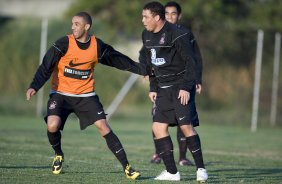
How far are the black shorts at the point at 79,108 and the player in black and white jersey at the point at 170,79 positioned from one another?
69 centimetres

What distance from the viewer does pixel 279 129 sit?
2180cm

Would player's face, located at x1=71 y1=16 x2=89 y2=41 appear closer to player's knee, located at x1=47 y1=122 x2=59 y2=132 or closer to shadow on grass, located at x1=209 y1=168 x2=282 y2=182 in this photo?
player's knee, located at x1=47 y1=122 x2=59 y2=132

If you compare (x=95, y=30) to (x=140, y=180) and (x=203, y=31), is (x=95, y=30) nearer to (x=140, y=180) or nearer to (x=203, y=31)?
(x=203, y=31)

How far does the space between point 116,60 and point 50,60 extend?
2.80 feet

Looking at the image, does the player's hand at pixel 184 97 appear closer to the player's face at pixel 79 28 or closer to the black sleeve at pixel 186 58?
the black sleeve at pixel 186 58

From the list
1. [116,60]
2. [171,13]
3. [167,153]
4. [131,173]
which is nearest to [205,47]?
[171,13]

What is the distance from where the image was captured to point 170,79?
863 cm

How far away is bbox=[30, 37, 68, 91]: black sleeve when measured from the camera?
8.62 metres

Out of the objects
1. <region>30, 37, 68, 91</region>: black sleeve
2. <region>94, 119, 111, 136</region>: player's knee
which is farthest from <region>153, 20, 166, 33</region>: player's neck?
<region>94, 119, 111, 136</region>: player's knee

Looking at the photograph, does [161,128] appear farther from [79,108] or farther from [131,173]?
[79,108]

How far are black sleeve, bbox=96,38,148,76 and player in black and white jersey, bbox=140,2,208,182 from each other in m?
0.33

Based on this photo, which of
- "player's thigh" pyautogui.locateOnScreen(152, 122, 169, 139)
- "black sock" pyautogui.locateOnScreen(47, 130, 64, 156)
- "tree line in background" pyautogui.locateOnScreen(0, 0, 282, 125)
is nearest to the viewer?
"player's thigh" pyautogui.locateOnScreen(152, 122, 169, 139)

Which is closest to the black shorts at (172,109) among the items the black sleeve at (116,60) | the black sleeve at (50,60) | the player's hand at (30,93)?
the black sleeve at (116,60)

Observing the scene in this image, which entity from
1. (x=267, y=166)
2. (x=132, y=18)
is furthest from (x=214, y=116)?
(x=267, y=166)
